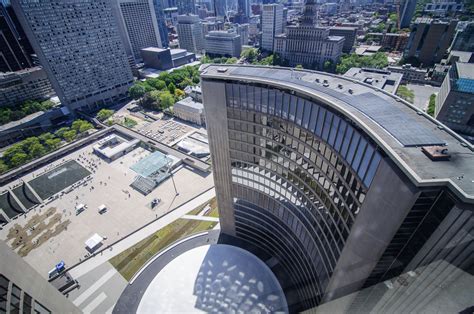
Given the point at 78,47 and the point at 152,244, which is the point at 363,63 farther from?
the point at 78,47

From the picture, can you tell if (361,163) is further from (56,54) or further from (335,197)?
(56,54)

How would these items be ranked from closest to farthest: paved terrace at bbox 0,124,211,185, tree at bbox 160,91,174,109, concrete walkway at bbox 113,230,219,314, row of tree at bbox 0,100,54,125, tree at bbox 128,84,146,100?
concrete walkway at bbox 113,230,219,314
paved terrace at bbox 0,124,211,185
row of tree at bbox 0,100,54,125
tree at bbox 160,91,174,109
tree at bbox 128,84,146,100

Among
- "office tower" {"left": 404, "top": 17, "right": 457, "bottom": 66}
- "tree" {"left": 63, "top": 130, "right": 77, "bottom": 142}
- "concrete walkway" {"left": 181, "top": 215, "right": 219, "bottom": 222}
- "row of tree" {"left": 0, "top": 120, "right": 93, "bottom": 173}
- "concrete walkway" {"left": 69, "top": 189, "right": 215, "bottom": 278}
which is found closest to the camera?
"concrete walkway" {"left": 69, "top": 189, "right": 215, "bottom": 278}

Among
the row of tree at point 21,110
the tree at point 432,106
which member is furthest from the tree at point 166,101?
the tree at point 432,106

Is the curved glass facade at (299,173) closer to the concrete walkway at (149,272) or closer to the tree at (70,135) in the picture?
the concrete walkway at (149,272)

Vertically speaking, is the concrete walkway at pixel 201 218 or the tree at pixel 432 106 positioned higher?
the tree at pixel 432 106

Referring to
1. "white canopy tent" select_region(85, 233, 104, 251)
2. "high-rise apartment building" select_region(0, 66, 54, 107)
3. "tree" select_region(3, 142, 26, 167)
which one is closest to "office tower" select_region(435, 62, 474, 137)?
"white canopy tent" select_region(85, 233, 104, 251)

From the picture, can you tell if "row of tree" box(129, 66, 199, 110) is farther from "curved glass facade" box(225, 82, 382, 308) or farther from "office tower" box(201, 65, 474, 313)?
"curved glass facade" box(225, 82, 382, 308)
